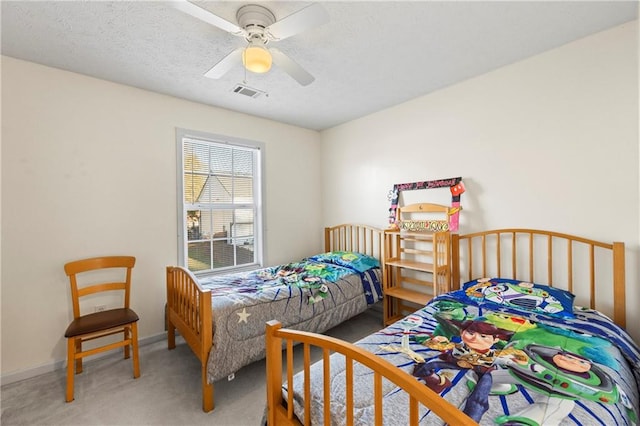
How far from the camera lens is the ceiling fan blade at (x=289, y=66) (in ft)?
5.48

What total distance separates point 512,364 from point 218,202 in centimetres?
306

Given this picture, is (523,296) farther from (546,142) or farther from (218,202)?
(218,202)

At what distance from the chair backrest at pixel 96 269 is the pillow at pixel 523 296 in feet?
9.73

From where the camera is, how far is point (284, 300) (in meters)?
2.26

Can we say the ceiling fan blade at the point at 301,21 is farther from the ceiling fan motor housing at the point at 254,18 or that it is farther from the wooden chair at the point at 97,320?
the wooden chair at the point at 97,320

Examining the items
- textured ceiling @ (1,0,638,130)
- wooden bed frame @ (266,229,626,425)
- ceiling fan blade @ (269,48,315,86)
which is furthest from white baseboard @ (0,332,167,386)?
ceiling fan blade @ (269,48,315,86)

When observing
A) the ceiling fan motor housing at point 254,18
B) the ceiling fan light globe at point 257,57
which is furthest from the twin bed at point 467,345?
the ceiling fan motor housing at point 254,18

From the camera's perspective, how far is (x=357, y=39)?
1.93 m

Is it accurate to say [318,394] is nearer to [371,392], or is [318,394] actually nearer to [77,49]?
[371,392]

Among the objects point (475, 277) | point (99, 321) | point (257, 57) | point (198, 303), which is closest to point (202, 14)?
point (257, 57)

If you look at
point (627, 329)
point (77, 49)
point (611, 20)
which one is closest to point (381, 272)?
point (627, 329)

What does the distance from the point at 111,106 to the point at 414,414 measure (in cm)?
325

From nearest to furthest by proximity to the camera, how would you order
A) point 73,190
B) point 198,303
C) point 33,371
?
point 198,303, point 33,371, point 73,190

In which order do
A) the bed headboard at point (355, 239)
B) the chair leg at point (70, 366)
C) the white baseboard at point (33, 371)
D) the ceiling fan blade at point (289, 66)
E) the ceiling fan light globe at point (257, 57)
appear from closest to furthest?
the ceiling fan light globe at point (257, 57)
the ceiling fan blade at point (289, 66)
the chair leg at point (70, 366)
the white baseboard at point (33, 371)
the bed headboard at point (355, 239)
